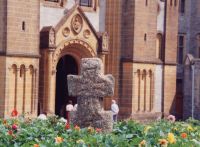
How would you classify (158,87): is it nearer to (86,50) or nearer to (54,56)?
(86,50)

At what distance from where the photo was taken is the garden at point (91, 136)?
7.81m

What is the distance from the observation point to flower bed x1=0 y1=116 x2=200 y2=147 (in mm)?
7828

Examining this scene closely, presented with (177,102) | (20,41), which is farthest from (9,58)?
(177,102)

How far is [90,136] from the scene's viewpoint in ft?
28.3

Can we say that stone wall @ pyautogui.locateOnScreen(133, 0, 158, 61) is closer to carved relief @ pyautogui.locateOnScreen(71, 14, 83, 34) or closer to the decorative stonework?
the decorative stonework

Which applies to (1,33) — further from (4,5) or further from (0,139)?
(0,139)

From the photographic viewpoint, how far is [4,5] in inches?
732

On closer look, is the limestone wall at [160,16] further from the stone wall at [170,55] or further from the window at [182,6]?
the window at [182,6]

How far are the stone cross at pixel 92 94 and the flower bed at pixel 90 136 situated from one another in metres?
0.36

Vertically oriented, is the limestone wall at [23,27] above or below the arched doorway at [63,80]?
above

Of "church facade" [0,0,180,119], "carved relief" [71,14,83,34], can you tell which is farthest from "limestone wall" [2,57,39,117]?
"carved relief" [71,14,83,34]

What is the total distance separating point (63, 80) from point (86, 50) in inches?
78.2

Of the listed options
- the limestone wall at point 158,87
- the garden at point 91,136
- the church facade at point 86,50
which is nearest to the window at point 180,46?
the church facade at point 86,50

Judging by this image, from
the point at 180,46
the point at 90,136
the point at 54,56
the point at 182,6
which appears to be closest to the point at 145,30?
the point at 54,56
